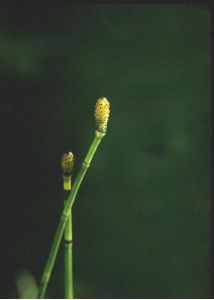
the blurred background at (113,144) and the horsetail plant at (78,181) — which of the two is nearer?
the horsetail plant at (78,181)

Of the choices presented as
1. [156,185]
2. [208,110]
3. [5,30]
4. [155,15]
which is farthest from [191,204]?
[5,30]

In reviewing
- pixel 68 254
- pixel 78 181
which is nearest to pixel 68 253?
pixel 68 254

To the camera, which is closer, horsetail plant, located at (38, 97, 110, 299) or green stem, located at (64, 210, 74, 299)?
horsetail plant, located at (38, 97, 110, 299)

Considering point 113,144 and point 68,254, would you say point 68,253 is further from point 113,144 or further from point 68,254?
point 113,144

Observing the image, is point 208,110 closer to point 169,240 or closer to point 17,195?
point 169,240

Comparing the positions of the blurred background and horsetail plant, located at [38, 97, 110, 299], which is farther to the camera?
the blurred background
